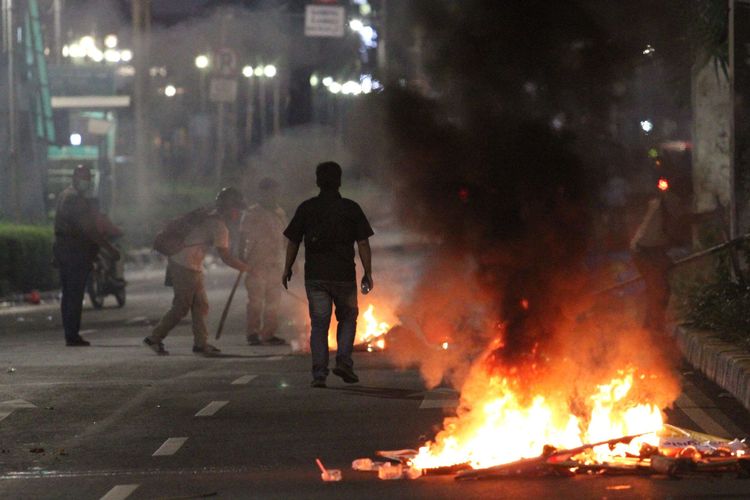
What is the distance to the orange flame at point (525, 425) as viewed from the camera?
8.82 m

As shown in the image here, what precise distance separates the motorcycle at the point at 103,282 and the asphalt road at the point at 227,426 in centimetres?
720

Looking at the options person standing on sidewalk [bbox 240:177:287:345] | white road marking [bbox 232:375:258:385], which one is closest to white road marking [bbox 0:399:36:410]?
white road marking [bbox 232:375:258:385]

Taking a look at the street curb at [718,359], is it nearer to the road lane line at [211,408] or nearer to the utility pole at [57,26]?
the road lane line at [211,408]

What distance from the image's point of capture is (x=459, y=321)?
550 inches

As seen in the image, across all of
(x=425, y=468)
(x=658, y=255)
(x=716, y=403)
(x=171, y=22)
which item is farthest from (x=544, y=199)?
(x=171, y=22)

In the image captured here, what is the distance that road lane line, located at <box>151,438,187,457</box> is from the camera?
9.71m

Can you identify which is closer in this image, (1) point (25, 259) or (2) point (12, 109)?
(1) point (25, 259)

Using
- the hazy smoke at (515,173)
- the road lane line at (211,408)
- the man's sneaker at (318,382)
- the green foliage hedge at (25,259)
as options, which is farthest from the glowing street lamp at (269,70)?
the hazy smoke at (515,173)

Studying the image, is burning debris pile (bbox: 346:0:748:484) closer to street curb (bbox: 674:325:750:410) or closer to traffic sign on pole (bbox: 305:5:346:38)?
street curb (bbox: 674:325:750:410)

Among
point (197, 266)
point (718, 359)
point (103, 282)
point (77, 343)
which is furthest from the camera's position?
point (103, 282)

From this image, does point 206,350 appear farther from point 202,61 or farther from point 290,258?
point 202,61

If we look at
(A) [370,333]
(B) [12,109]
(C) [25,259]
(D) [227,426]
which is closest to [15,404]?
(D) [227,426]

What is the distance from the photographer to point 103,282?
79.9ft

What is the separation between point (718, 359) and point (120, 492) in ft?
20.7
